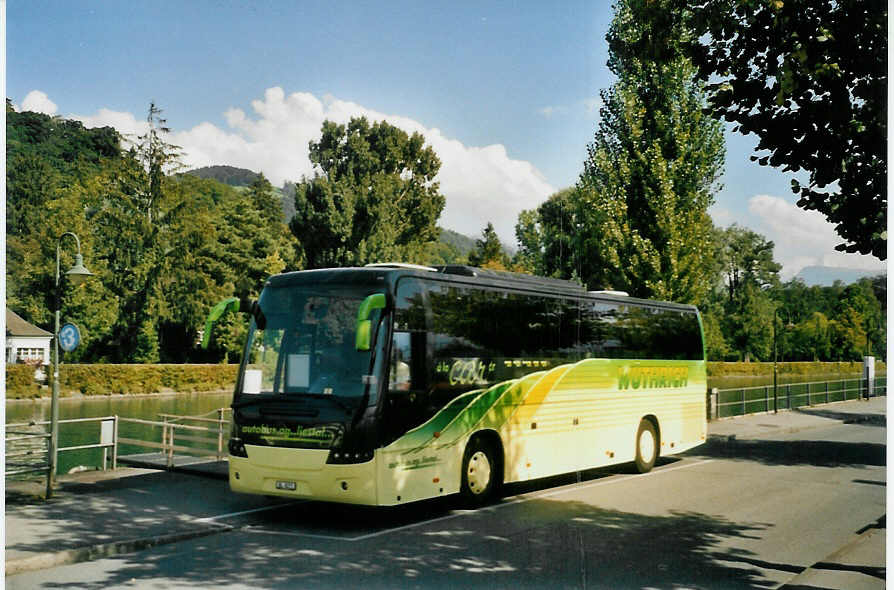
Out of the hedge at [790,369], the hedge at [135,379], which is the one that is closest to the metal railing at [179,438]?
the hedge at [135,379]

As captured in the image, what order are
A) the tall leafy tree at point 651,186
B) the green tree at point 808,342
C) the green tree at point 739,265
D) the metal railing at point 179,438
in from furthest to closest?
the green tree at point 808,342 → the tall leafy tree at point 651,186 → the green tree at point 739,265 → the metal railing at point 179,438

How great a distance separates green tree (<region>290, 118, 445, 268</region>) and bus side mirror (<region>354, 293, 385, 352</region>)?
102 feet

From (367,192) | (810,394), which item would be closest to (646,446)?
(810,394)

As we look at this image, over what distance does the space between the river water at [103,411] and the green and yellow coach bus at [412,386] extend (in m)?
13.5

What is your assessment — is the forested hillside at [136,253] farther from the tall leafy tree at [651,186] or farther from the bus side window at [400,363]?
the bus side window at [400,363]

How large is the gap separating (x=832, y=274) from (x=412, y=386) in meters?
5.17

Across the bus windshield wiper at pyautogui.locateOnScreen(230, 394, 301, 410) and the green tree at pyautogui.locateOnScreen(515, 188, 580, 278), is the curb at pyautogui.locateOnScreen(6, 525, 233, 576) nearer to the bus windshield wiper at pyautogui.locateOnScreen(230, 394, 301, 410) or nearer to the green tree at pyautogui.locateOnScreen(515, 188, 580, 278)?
the bus windshield wiper at pyautogui.locateOnScreen(230, 394, 301, 410)

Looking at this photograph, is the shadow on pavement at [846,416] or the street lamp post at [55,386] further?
the shadow on pavement at [846,416]

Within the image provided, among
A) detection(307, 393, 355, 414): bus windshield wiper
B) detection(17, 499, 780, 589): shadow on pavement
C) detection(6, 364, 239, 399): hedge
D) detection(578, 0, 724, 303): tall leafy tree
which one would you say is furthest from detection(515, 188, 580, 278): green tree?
detection(6, 364, 239, 399): hedge

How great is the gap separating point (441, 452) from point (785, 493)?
5997 millimetres

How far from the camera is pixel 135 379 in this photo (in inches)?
1778

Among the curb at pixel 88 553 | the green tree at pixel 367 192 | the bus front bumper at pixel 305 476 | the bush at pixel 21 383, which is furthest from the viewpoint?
the green tree at pixel 367 192

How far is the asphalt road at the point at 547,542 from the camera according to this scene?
833 cm

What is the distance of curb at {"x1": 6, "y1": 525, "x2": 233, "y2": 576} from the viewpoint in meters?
8.63
